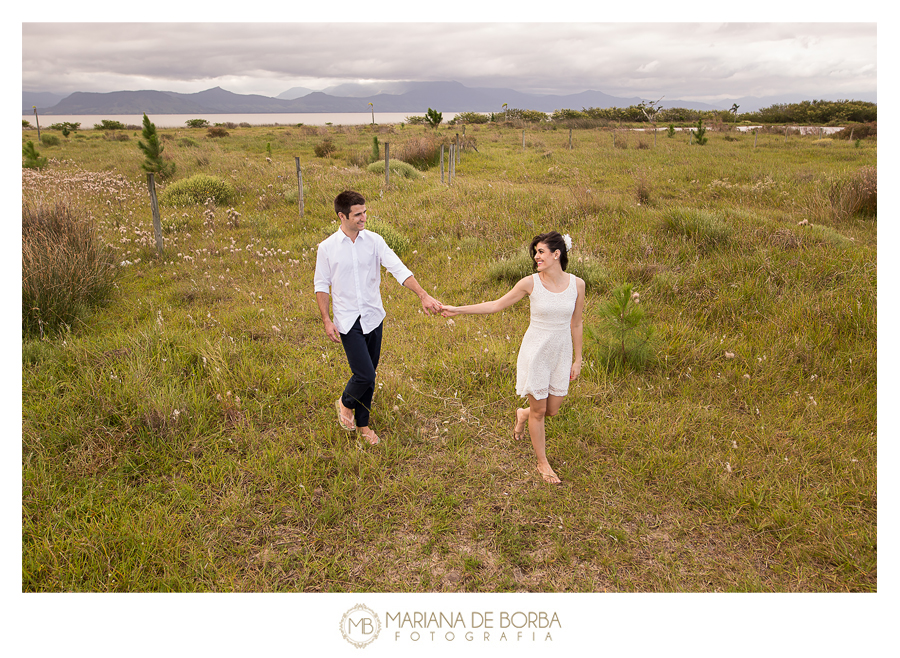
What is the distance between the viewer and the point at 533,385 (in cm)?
358

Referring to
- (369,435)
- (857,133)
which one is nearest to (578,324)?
(369,435)

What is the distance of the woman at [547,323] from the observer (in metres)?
3.39

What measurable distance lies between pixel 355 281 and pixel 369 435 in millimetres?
1470

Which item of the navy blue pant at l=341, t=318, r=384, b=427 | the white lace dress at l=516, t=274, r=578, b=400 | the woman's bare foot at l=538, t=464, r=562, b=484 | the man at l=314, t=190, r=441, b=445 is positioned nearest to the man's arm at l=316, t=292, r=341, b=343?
the man at l=314, t=190, r=441, b=445

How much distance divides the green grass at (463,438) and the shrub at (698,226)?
0.16 ft

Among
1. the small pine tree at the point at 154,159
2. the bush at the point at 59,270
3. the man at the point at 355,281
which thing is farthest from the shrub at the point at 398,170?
the man at the point at 355,281

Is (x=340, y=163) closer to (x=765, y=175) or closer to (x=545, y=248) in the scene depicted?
(x=765, y=175)

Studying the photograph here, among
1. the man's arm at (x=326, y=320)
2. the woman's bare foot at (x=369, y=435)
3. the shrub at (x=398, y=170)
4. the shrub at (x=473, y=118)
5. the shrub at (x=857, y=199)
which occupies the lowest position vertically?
the woman's bare foot at (x=369, y=435)

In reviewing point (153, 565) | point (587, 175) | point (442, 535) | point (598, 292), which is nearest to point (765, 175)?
point (587, 175)

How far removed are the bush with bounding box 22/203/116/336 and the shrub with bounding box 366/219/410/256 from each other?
4568mm

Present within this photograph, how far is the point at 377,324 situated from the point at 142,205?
463 inches

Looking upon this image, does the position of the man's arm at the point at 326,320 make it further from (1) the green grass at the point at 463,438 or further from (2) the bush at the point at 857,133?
(2) the bush at the point at 857,133

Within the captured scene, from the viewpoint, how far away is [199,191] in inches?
514

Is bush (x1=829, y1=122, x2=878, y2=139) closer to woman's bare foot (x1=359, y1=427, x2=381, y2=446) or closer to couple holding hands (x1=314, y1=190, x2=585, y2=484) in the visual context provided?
couple holding hands (x1=314, y1=190, x2=585, y2=484)
